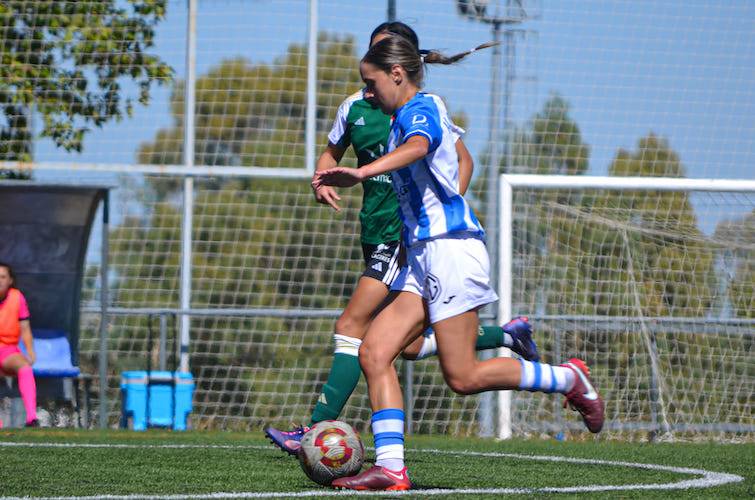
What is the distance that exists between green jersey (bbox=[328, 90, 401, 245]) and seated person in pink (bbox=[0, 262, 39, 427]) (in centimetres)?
465

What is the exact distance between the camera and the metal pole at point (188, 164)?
35.3 ft

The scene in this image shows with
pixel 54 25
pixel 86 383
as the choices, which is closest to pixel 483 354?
pixel 86 383

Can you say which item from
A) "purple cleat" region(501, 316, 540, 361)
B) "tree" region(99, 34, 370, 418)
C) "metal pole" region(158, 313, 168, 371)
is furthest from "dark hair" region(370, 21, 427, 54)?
"tree" region(99, 34, 370, 418)

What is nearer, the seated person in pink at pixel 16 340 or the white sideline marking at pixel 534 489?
the white sideline marking at pixel 534 489

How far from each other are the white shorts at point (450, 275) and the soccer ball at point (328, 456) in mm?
621

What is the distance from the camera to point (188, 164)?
11.1m

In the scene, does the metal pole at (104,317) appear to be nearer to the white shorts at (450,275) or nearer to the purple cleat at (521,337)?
the purple cleat at (521,337)

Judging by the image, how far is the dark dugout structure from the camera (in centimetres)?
1116

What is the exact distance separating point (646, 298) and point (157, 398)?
4307mm

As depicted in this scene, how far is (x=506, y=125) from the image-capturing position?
11297 mm

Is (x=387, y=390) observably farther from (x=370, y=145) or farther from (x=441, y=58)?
(x=370, y=145)

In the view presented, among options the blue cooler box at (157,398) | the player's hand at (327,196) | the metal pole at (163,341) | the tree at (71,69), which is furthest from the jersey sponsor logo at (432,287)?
the tree at (71,69)

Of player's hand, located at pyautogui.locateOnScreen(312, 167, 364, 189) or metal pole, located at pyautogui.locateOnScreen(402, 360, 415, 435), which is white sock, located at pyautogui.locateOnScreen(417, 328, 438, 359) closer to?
player's hand, located at pyautogui.locateOnScreen(312, 167, 364, 189)

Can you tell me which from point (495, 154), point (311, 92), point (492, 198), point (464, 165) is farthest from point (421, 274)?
point (495, 154)
